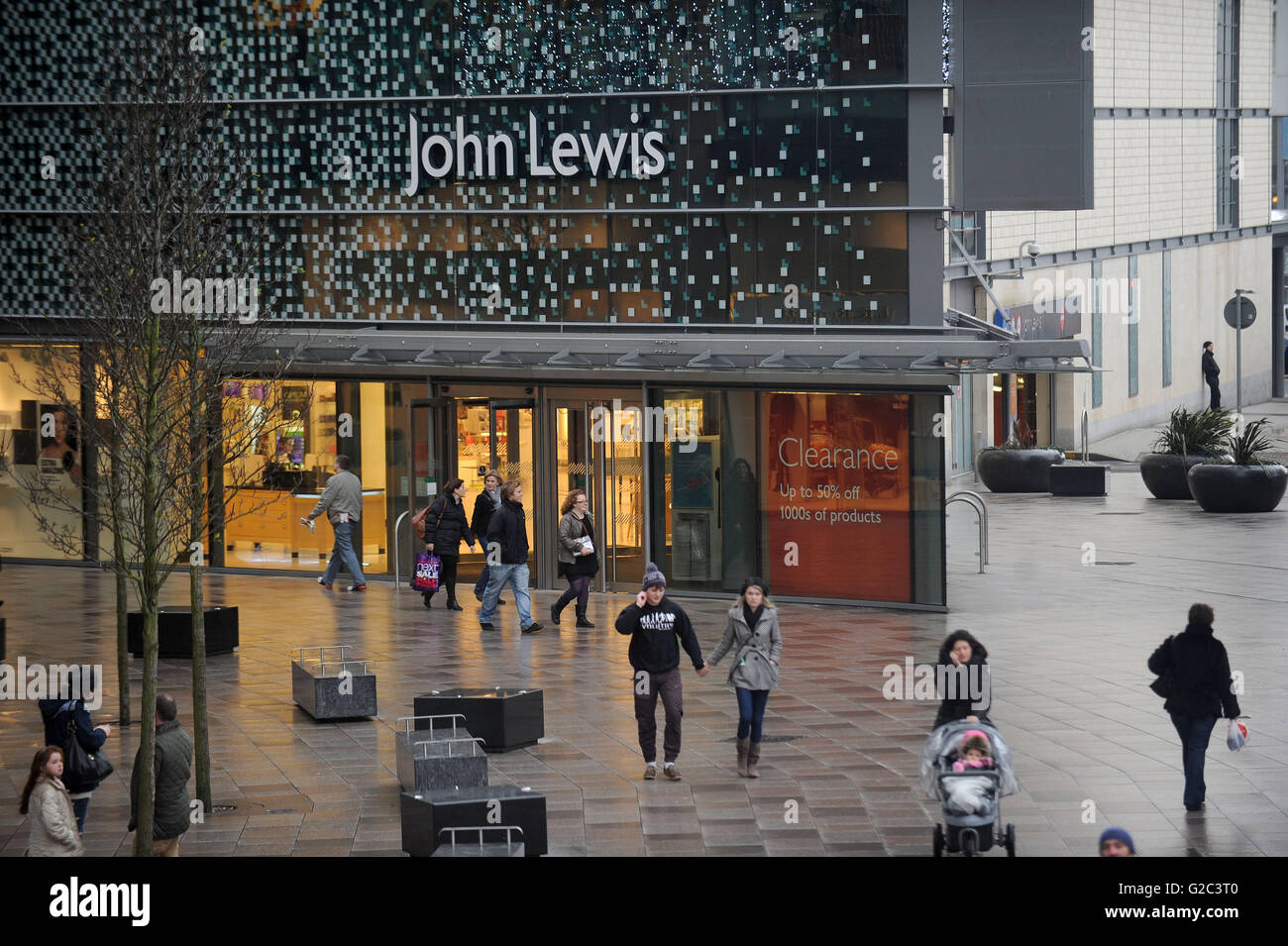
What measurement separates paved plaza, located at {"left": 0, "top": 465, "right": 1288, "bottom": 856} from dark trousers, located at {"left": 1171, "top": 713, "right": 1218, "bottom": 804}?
19 centimetres

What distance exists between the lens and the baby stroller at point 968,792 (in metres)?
10.4

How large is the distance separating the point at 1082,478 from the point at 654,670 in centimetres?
2153

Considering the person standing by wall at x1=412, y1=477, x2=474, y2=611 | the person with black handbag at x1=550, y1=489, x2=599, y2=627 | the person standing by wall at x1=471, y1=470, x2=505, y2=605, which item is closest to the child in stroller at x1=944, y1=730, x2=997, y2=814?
the person with black handbag at x1=550, y1=489, x2=599, y2=627

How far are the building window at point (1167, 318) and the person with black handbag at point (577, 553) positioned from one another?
95.0ft

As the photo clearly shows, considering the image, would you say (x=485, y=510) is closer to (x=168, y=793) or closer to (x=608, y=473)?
(x=608, y=473)

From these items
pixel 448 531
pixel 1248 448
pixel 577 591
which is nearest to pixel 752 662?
pixel 577 591

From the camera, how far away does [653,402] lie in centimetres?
2239

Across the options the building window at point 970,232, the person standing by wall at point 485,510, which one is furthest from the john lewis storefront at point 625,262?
the building window at point 970,232

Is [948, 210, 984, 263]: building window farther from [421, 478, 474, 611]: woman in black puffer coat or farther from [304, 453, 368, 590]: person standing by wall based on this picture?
[421, 478, 474, 611]: woman in black puffer coat

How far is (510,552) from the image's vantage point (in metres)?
19.8

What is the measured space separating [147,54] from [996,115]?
387 inches

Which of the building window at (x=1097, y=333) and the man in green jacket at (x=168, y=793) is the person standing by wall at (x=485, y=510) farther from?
the building window at (x=1097, y=333)

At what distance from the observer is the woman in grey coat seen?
514 inches

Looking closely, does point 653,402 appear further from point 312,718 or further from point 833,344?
point 312,718
